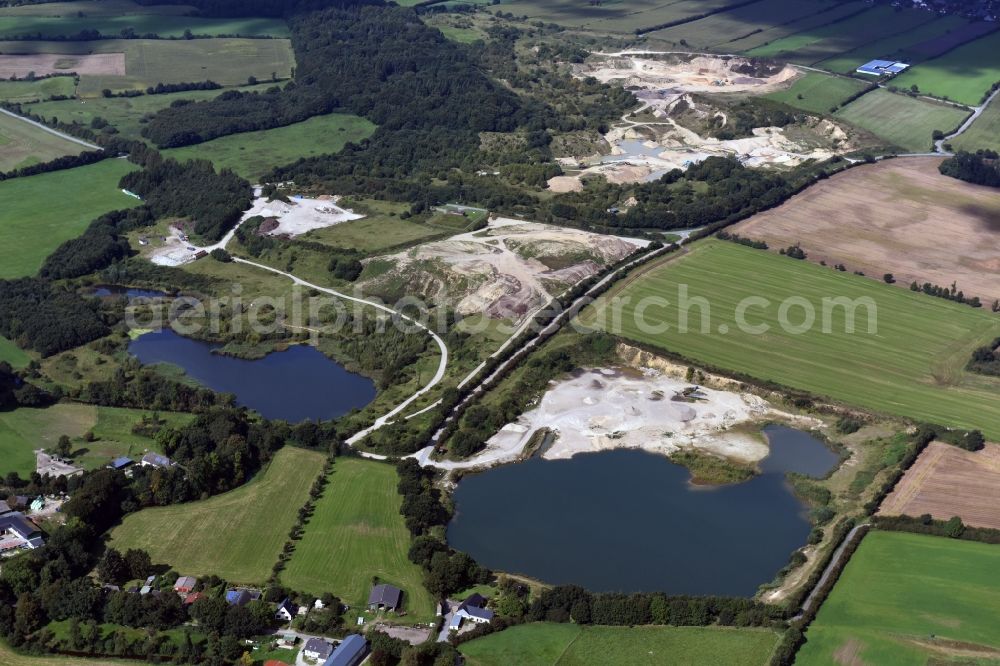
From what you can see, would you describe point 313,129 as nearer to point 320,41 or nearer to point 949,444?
point 320,41

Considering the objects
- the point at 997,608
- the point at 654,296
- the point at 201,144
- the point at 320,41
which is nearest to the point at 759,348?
the point at 654,296

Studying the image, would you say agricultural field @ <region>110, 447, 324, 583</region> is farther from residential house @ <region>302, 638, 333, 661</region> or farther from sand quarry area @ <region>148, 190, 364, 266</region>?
sand quarry area @ <region>148, 190, 364, 266</region>

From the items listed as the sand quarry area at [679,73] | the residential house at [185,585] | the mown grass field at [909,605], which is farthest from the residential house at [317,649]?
the sand quarry area at [679,73]

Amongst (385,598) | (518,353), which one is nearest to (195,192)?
(518,353)

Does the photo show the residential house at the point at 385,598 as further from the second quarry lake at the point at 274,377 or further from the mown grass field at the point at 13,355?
the mown grass field at the point at 13,355

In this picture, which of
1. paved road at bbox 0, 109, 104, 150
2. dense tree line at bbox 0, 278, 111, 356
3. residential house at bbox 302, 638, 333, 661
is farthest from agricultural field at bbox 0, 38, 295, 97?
residential house at bbox 302, 638, 333, 661
